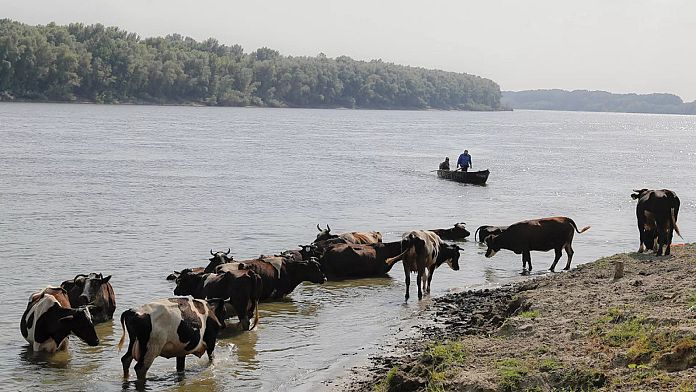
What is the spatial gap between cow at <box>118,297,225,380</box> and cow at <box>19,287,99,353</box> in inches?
45.2

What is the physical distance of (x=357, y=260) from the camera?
70.7 feet

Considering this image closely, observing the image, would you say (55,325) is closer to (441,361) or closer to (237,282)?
(237,282)

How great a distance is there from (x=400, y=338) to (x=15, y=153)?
1862 inches

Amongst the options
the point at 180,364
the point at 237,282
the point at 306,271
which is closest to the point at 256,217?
the point at 306,271

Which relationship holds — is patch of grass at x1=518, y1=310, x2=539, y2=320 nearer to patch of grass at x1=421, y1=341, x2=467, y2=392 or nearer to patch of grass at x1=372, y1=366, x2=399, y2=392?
patch of grass at x1=421, y1=341, x2=467, y2=392

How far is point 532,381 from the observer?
400 inches

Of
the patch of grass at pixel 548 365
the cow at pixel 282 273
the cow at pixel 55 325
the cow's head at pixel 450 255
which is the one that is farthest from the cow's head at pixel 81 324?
the cow's head at pixel 450 255

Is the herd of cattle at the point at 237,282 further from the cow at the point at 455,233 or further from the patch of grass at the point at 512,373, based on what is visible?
the patch of grass at the point at 512,373

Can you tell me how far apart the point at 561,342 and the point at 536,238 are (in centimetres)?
1152

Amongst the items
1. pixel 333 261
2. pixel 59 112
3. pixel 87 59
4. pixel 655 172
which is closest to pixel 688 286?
pixel 333 261

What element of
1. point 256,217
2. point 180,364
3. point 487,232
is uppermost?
point 487,232

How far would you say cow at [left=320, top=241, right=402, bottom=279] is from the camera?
21.4 m

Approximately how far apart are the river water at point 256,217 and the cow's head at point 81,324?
12.5 inches

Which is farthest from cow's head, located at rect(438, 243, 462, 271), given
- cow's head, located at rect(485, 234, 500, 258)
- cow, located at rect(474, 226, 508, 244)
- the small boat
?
the small boat
